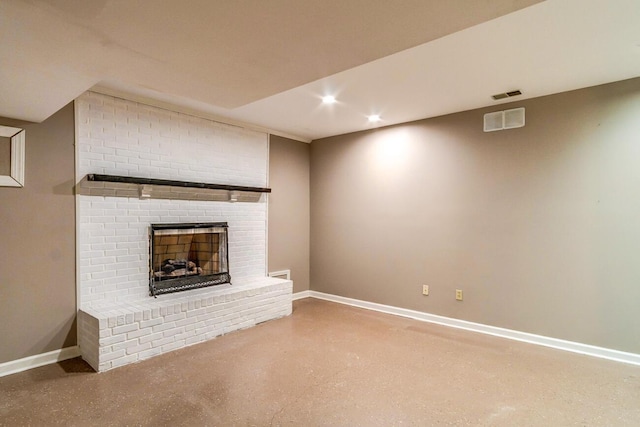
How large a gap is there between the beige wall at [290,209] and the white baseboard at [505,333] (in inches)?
32.6

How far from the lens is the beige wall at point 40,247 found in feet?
8.98

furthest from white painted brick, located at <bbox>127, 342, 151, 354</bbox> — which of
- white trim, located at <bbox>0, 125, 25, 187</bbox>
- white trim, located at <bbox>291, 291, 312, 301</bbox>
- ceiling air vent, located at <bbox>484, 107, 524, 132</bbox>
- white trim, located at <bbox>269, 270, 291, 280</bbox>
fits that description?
ceiling air vent, located at <bbox>484, 107, 524, 132</bbox>

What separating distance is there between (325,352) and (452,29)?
A: 279 centimetres

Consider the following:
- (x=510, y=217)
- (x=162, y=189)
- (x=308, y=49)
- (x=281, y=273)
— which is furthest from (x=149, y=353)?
(x=510, y=217)

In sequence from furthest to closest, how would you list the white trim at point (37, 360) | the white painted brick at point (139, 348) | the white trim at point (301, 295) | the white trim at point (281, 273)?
1. the white trim at point (301, 295)
2. the white trim at point (281, 273)
3. the white painted brick at point (139, 348)
4. the white trim at point (37, 360)

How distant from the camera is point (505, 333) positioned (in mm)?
3594

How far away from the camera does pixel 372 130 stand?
184 inches

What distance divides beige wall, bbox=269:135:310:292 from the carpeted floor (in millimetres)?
1690

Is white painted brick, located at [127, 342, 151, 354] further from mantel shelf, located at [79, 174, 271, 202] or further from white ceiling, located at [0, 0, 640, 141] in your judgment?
white ceiling, located at [0, 0, 640, 141]

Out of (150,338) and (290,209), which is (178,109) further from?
Result: (150,338)

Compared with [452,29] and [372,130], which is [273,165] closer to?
[372,130]

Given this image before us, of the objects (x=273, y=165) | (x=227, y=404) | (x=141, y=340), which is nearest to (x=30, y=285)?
(x=141, y=340)

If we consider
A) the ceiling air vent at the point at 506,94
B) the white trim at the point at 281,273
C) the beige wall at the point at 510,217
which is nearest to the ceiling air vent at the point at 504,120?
the beige wall at the point at 510,217

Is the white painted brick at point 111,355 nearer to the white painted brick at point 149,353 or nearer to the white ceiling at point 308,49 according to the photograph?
the white painted brick at point 149,353
